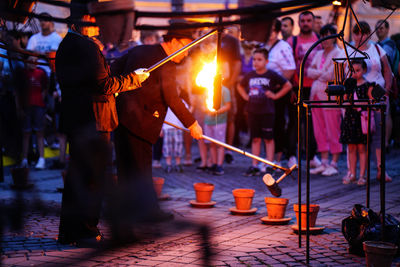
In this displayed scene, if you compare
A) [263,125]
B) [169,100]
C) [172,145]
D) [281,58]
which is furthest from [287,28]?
[169,100]

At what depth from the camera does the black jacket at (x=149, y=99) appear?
609 centimetres

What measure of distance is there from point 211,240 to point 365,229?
1.39 metres

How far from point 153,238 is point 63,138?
5.49m

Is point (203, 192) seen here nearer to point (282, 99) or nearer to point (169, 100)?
point (169, 100)

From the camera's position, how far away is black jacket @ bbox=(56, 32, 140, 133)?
5.11m

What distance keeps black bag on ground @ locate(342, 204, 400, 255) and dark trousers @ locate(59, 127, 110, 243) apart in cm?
219

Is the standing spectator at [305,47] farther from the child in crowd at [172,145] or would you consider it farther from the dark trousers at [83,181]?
the dark trousers at [83,181]

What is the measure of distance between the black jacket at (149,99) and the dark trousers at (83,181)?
80cm

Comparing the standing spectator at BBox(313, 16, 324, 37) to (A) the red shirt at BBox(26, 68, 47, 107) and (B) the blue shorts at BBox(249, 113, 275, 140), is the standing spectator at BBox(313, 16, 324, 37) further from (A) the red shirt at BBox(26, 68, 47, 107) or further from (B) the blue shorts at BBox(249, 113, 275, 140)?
(A) the red shirt at BBox(26, 68, 47, 107)

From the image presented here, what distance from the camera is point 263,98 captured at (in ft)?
31.5

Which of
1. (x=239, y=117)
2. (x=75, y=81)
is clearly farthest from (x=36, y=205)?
(x=239, y=117)

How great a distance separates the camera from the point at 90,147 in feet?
17.6

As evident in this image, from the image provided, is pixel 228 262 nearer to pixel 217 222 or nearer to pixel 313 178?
pixel 217 222

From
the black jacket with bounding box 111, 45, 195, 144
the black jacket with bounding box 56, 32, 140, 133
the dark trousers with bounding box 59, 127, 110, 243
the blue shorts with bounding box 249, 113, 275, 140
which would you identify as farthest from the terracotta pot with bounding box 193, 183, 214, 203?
the blue shorts with bounding box 249, 113, 275, 140
